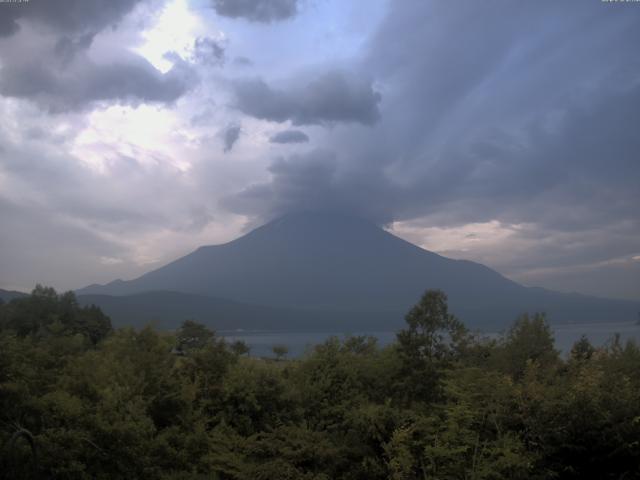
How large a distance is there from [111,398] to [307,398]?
585cm

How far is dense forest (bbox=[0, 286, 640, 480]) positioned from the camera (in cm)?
1028

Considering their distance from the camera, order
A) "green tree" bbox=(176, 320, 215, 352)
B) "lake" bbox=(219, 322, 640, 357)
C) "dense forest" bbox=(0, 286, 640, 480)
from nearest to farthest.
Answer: "dense forest" bbox=(0, 286, 640, 480) → "green tree" bbox=(176, 320, 215, 352) → "lake" bbox=(219, 322, 640, 357)

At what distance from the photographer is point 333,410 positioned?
1534cm

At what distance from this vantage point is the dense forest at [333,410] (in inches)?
405

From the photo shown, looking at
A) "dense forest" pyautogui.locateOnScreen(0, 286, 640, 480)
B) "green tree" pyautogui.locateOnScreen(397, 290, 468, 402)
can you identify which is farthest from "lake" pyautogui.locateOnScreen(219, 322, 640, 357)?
"dense forest" pyautogui.locateOnScreen(0, 286, 640, 480)

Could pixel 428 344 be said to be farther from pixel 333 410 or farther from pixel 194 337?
pixel 194 337

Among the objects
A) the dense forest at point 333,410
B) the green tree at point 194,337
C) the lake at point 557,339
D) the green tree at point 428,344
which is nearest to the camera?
the dense forest at point 333,410

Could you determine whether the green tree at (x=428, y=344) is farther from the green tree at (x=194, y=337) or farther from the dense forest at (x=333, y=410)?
the green tree at (x=194, y=337)

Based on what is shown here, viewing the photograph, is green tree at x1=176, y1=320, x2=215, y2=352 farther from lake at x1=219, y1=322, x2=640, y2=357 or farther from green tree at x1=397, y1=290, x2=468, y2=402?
green tree at x1=397, y1=290, x2=468, y2=402

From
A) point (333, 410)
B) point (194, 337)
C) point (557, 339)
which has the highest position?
point (194, 337)

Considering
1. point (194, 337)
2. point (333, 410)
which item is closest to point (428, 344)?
point (333, 410)

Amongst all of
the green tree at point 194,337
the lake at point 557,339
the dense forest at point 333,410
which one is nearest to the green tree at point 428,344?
the dense forest at point 333,410

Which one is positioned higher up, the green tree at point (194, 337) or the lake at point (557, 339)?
the green tree at point (194, 337)

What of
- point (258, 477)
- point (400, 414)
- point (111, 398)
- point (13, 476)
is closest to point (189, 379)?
point (111, 398)
